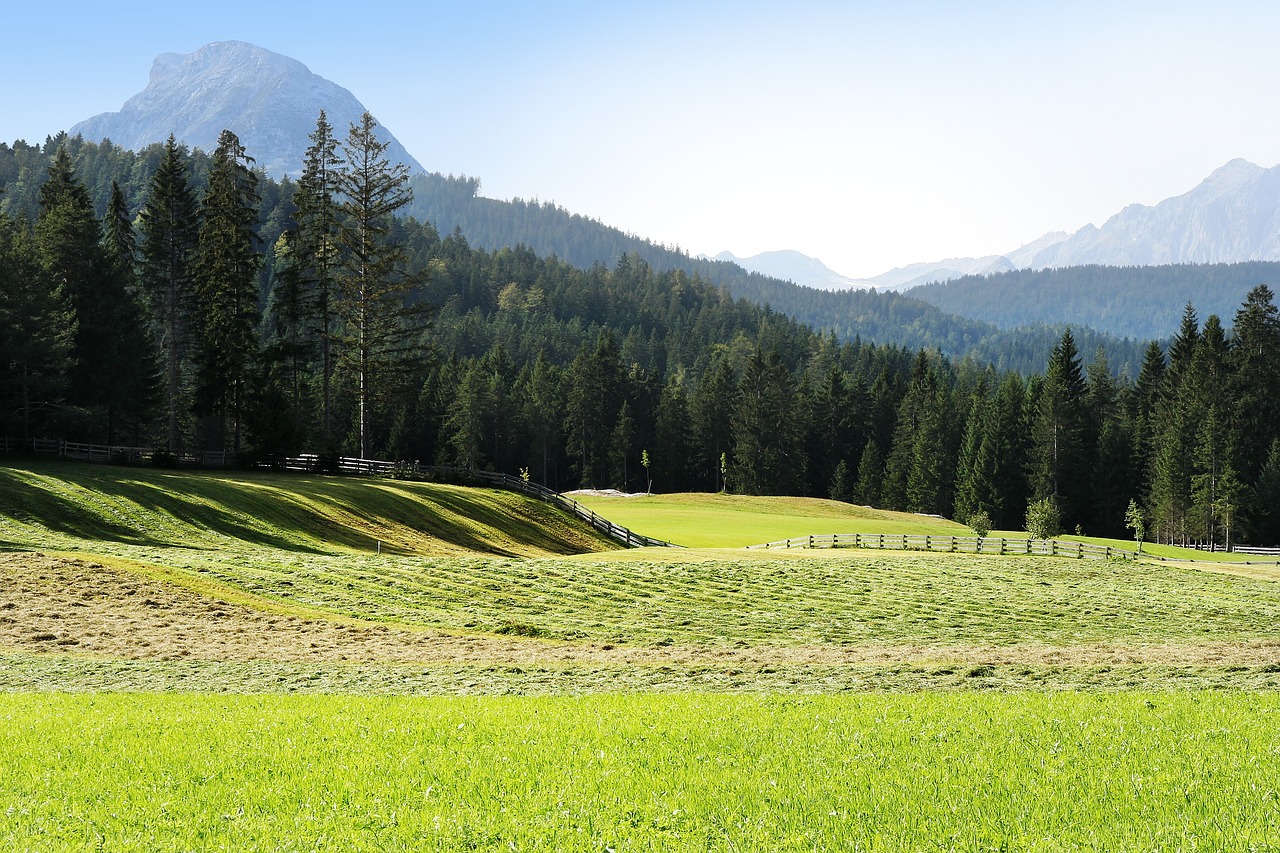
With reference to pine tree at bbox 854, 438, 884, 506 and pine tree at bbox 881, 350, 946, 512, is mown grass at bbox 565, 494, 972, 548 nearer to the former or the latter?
pine tree at bbox 881, 350, 946, 512

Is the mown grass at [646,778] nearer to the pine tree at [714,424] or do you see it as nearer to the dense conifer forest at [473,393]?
the dense conifer forest at [473,393]

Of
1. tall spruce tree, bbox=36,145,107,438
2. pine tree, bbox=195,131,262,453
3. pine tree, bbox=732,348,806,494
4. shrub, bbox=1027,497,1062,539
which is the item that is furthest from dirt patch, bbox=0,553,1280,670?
pine tree, bbox=732,348,806,494

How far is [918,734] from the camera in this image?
10.9 metres

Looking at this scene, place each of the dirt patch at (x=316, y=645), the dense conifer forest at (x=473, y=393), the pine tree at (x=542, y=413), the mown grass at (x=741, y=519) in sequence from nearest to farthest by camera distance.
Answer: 1. the dirt patch at (x=316, y=645)
2. the dense conifer forest at (x=473, y=393)
3. the mown grass at (x=741, y=519)
4. the pine tree at (x=542, y=413)

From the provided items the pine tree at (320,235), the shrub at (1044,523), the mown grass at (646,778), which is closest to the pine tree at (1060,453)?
the shrub at (1044,523)

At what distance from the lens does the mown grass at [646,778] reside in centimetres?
759

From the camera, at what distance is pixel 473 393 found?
10938 centimetres

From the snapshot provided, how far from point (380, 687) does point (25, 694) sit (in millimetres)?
5781

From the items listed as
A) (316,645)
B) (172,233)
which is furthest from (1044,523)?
(172,233)

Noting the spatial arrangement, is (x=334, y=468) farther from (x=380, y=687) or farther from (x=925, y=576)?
(x=380, y=687)

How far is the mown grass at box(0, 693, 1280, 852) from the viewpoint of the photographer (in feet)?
24.9

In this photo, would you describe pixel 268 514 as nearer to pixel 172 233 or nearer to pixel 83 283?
pixel 83 283

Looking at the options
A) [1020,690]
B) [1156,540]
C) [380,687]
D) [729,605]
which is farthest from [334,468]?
[1156,540]

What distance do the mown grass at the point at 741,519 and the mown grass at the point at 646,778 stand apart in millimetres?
46758
